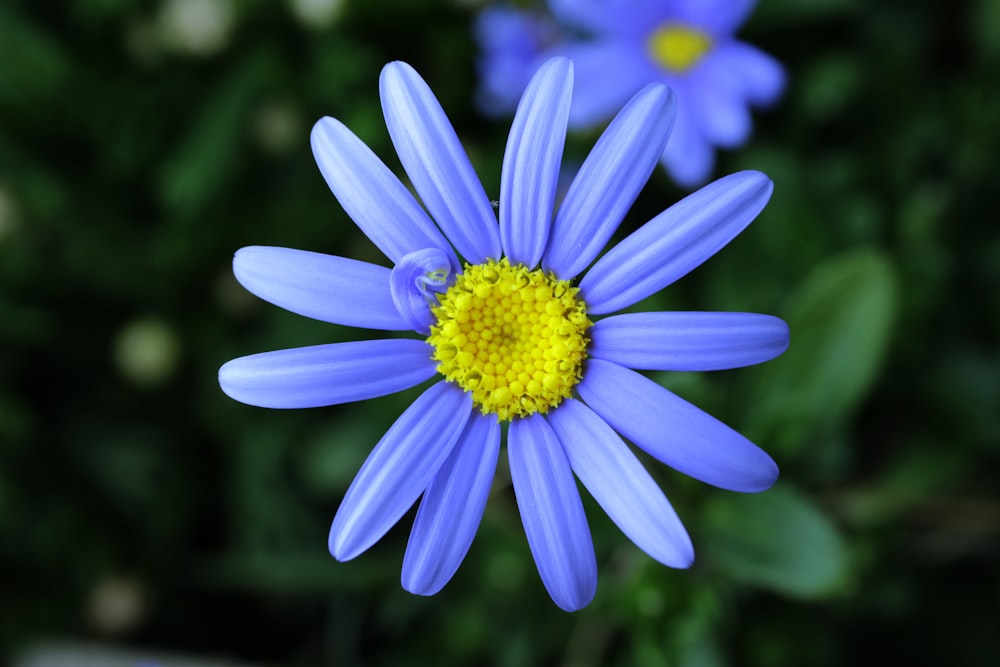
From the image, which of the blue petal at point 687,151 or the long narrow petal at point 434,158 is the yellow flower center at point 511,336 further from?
the blue petal at point 687,151

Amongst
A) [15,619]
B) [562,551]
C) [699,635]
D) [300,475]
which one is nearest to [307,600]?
[300,475]

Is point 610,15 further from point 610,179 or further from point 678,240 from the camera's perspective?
point 678,240

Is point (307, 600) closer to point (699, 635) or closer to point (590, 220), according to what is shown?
point (699, 635)

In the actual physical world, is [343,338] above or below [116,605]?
above

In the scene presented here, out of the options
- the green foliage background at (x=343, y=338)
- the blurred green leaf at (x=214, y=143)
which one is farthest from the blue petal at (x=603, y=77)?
the blurred green leaf at (x=214, y=143)

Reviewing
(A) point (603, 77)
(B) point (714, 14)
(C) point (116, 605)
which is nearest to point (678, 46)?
(B) point (714, 14)

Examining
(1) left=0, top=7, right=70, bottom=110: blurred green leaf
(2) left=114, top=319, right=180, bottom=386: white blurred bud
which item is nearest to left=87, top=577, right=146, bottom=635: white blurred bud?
(2) left=114, top=319, right=180, bottom=386: white blurred bud
